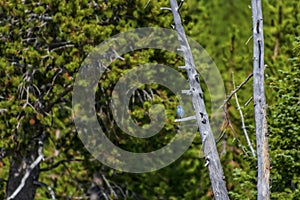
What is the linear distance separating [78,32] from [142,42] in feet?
3.53

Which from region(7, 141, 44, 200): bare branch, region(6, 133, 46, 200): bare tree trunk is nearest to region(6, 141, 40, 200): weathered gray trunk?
region(6, 133, 46, 200): bare tree trunk

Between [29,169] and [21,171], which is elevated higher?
[29,169]

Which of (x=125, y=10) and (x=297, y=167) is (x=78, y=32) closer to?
(x=125, y=10)

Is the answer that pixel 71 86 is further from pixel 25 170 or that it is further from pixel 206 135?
pixel 206 135

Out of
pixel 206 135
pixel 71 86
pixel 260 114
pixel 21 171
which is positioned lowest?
pixel 21 171

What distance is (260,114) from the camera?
7.95m

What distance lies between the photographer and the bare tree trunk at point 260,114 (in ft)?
25.8

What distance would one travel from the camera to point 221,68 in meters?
17.0

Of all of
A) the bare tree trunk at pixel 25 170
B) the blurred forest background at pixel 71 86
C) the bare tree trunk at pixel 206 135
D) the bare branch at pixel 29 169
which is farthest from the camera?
the bare tree trunk at pixel 25 170

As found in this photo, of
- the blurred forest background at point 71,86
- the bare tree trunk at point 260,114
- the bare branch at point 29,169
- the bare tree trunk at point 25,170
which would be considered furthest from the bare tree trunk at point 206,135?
the bare tree trunk at point 25,170

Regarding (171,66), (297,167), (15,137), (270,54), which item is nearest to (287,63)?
(270,54)

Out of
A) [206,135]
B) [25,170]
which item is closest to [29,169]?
[25,170]

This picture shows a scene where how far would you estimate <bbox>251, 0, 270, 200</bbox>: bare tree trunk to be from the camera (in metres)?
7.87

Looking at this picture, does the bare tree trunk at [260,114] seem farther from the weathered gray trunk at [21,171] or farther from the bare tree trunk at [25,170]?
the weathered gray trunk at [21,171]
